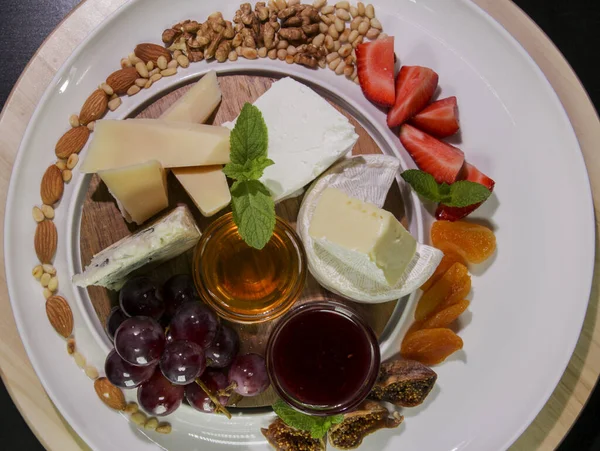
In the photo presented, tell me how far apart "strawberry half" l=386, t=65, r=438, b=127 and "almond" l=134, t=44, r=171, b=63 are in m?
0.62

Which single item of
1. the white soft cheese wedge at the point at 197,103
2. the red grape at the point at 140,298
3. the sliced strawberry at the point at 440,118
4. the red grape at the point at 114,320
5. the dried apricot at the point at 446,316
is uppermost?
the sliced strawberry at the point at 440,118

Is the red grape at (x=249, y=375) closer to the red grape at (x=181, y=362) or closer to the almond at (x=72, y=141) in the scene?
the red grape at (x=181, y=362)

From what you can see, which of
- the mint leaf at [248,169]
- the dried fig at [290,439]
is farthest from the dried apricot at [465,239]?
the dried fig at [290,439]

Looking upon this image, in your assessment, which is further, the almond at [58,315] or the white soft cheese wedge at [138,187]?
the almond at [58,315]

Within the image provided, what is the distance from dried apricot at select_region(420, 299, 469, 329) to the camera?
4.56 feet

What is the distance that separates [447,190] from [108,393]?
1020 millimetres

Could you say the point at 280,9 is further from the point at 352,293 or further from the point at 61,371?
the point at 61,371

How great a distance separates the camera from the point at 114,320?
4.45 ft

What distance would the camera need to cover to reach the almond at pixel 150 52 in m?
1.43

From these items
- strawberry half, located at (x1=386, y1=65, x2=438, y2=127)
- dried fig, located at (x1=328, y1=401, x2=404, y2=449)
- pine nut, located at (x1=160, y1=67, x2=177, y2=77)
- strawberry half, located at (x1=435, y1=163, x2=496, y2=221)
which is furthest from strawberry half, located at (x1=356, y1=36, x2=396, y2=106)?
dried fig, located at (x1=328, y1=401, x2=404, y2=449)

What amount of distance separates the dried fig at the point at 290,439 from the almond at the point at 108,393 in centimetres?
38

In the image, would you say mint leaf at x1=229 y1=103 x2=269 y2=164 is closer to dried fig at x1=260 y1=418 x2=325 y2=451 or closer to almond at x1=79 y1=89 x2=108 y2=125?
almond at x1=79 y1=89 x2=108 y2=125

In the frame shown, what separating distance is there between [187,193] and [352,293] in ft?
1.62

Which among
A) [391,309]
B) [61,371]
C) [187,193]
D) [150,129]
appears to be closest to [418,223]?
[391,309]
